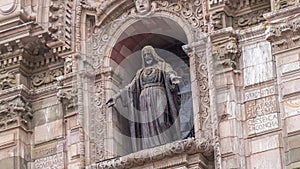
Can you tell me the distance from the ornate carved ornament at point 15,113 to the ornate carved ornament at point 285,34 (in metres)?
4.97

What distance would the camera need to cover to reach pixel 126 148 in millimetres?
23969

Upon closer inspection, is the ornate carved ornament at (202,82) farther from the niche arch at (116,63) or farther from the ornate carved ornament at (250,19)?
the ornate carved ornament at (250,19)

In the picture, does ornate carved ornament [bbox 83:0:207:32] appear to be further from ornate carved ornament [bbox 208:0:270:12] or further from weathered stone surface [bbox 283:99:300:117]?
weathered stone surface [bbox 283:99:300:117]

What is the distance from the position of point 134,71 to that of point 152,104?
5.39ft

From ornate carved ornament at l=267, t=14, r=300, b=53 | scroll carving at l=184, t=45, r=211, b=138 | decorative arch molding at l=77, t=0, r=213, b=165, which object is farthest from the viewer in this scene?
decorative arch molding at l=77, t=0, r=213, b=165

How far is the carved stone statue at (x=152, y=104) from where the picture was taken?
23.5m

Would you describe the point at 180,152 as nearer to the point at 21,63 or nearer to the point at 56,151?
the point at 56,151

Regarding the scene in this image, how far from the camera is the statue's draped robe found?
2347cm

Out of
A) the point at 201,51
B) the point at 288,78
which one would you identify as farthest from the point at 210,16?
the point at 288,78

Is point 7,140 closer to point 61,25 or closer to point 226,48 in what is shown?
point 61,25

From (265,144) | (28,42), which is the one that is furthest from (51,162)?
(265,144)

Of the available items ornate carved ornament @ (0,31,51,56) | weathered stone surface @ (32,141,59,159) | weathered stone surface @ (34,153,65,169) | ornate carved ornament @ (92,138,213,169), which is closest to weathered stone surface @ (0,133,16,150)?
weathered stone surface @ (32,141,59,159)

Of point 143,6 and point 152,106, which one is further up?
point 143,6

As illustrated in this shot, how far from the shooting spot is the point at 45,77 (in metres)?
25.1
